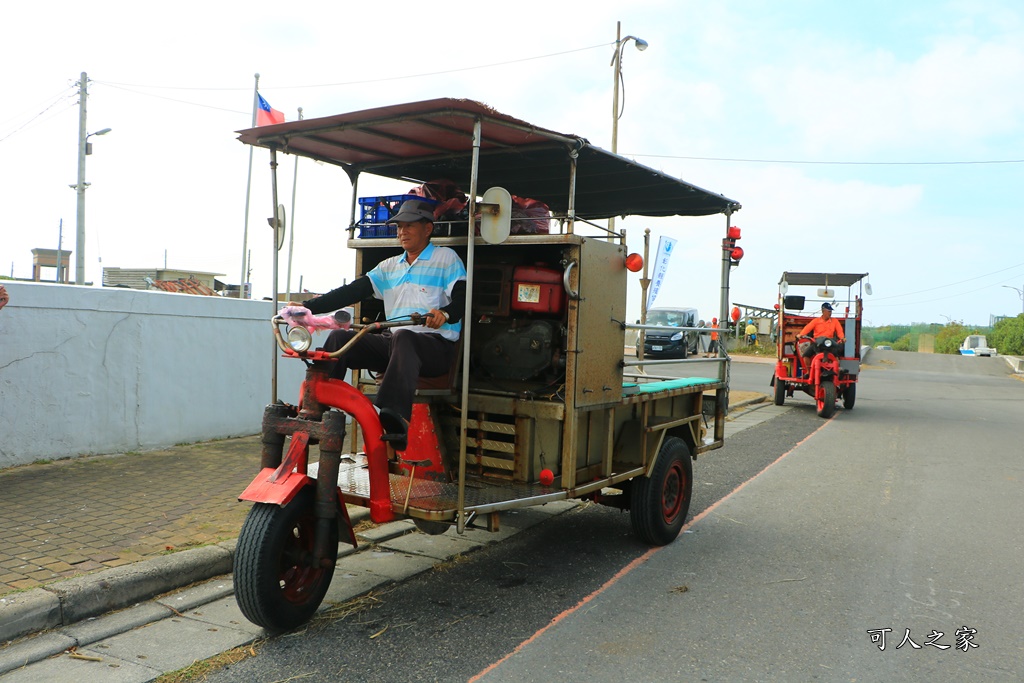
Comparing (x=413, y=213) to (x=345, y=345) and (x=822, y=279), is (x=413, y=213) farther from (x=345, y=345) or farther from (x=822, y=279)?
(x=822, y=279)

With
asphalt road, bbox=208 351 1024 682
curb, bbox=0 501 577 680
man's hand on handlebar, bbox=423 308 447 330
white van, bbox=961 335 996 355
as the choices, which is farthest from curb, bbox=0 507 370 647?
white van, bbox=961 335 996 355

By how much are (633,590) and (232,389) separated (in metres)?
5.62

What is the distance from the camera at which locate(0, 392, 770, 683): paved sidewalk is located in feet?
12.9

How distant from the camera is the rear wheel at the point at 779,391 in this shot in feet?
53.6

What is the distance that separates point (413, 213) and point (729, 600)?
3032mm

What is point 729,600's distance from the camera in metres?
4.80

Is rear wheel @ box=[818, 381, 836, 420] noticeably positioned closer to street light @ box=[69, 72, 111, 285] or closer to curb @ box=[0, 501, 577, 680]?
curb @ box=[0, 501, 577, 680]

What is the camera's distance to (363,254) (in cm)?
586

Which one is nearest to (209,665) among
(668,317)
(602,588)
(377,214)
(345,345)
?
(345,345)

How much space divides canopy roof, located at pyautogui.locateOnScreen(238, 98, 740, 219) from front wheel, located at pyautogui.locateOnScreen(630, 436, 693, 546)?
6.82 feet

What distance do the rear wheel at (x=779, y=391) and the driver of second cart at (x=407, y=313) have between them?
1270 cm

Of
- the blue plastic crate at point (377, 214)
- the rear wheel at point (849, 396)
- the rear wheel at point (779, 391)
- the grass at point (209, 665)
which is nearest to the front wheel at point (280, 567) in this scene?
the grass at point (209, 665)

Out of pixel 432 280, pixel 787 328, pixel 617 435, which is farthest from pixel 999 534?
pixel 787 328

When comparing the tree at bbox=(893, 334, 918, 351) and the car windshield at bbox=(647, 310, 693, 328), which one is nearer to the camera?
the car windshield at bbox=(647, 310, 693, 328)
